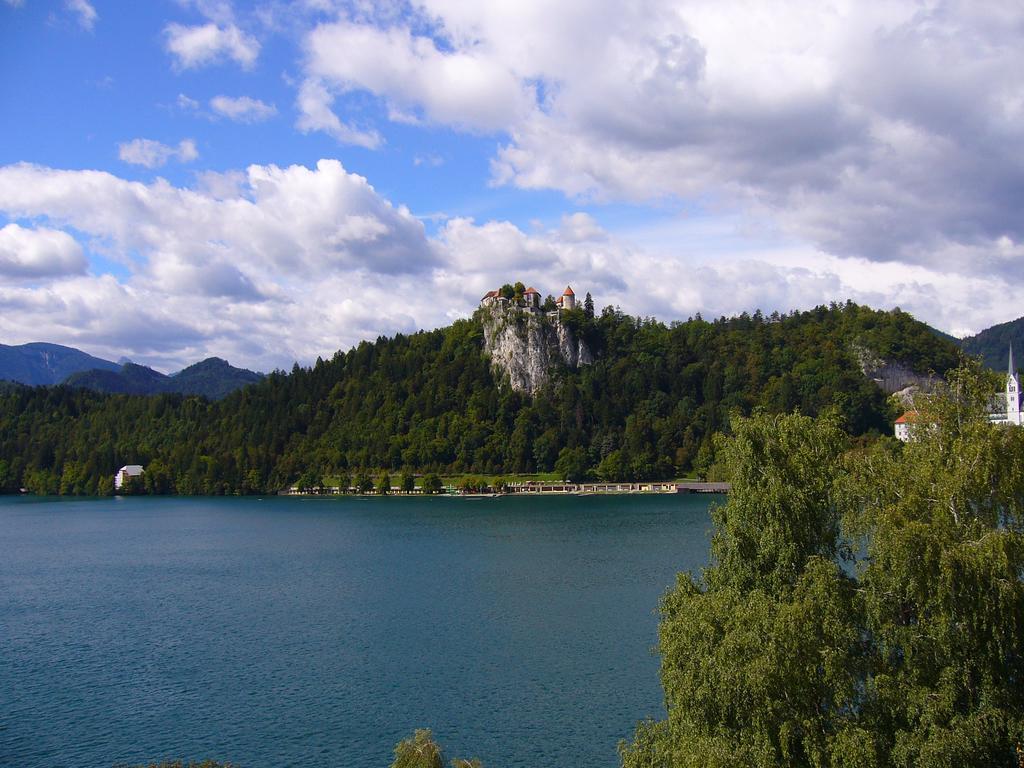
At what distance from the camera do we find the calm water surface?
28766 millimetres

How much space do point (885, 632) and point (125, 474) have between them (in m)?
187

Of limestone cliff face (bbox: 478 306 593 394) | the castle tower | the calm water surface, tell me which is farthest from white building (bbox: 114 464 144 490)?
the castle tower

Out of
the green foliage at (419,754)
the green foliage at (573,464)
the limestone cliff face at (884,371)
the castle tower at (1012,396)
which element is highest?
the limestone cliff face at (884,371)

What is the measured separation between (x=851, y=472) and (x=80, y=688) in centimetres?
3257

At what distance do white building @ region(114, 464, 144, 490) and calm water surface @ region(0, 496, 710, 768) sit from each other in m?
99.7

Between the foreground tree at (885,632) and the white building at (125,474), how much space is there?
17945 centimetres

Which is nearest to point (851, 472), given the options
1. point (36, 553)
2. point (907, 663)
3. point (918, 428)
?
point (918, 428)

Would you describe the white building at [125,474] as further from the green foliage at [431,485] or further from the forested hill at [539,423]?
the green foliage at [431,485]

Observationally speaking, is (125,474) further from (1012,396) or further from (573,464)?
(1012,396)

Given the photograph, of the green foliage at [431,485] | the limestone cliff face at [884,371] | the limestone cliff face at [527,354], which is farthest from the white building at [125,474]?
the limestone cliff face at [884,371]

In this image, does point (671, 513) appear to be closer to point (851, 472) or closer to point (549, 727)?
point (549, 727)

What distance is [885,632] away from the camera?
681 inches

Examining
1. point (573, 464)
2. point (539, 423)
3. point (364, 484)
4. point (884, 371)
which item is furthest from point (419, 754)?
point (884, 371)

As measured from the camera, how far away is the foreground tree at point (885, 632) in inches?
645
